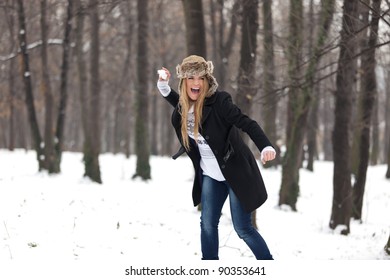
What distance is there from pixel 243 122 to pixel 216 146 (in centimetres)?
Answer: 35

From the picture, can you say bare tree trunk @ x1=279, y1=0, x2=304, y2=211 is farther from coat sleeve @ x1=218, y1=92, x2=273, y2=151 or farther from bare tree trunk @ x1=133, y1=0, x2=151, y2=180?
coat sleeve @ x1=218, y1=92, x2=273, y2=151

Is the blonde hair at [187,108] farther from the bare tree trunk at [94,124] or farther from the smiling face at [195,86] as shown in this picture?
the bare tree trunk at [94,124]

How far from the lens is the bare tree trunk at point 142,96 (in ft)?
47.0

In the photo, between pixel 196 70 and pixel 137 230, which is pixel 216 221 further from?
pixel 137 230

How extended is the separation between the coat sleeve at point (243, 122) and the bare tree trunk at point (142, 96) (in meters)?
10.2

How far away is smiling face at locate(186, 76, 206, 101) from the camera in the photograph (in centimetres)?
446

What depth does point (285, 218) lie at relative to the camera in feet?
36.7

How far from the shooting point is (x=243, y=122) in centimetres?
424

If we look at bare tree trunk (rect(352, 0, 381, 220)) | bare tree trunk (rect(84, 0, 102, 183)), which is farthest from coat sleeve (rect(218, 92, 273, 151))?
bare tree trunk (rect(84, 0, 102, 183))

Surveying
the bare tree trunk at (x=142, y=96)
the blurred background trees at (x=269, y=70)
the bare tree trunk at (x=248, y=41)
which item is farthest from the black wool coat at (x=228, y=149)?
the bare tree trunk at (x=142, y=96)

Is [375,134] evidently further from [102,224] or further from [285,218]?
[102,224]

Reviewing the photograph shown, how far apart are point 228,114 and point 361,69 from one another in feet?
24.2

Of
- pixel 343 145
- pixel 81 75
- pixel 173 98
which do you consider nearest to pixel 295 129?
pixel 343 145

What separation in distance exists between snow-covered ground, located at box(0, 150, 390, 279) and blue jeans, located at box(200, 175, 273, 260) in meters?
0.25
